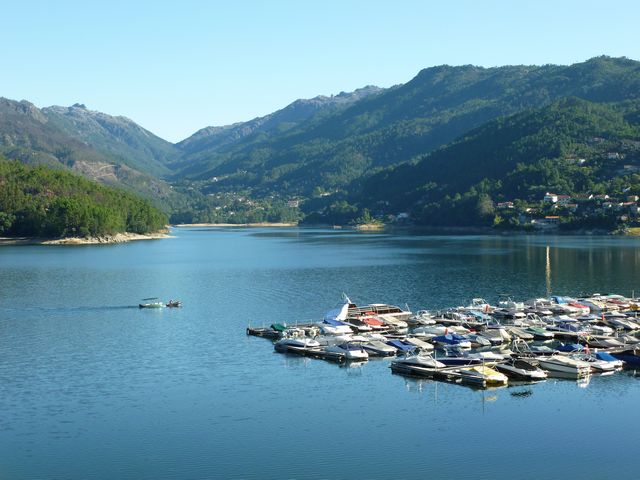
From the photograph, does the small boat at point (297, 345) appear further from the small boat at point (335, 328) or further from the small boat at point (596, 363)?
the small boat at point (596, 363)

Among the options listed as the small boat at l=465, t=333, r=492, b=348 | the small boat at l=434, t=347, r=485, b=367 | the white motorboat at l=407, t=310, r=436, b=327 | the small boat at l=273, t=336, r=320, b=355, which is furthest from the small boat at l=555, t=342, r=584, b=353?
the small boat at l=273, t=336, r=320, b=355

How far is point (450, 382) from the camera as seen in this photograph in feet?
134

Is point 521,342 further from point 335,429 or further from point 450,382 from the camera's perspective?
point 335,429

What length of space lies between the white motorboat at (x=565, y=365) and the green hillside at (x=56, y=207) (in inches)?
4939

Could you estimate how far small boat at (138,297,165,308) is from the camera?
226 ft

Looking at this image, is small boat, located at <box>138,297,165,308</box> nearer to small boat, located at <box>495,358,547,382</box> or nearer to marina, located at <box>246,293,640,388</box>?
marina, located at <box>246,293,640,388</box>

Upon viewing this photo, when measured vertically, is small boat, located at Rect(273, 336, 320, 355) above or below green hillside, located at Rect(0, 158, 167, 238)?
below

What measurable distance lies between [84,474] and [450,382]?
19940mm

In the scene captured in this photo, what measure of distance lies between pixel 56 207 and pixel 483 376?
132 metres

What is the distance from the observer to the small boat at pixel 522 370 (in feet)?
135

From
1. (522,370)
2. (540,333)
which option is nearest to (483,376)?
(522,370)

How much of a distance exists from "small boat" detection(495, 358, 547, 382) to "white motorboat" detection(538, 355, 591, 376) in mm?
503

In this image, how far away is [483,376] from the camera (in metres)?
40.0

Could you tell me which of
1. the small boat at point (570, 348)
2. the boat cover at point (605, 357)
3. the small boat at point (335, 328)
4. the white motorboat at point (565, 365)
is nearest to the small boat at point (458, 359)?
the white motorboat at point (565, 365)
